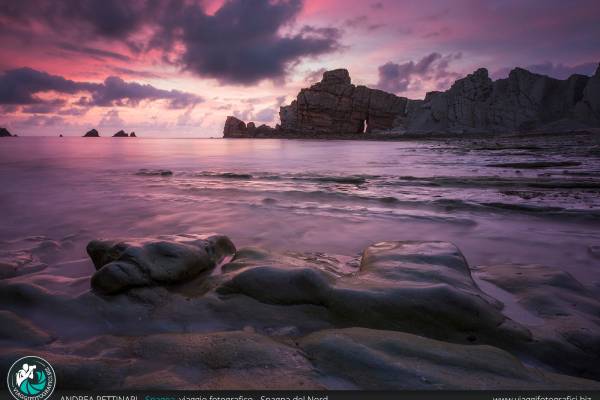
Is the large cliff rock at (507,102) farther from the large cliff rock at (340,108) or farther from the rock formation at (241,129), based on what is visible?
the rock formation at (241,129)

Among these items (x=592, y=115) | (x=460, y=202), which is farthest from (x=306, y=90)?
(x=460, y=202)

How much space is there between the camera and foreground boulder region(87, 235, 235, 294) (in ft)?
8.71

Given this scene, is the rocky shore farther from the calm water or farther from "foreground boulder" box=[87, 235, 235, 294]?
the calm water

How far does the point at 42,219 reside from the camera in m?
5.29

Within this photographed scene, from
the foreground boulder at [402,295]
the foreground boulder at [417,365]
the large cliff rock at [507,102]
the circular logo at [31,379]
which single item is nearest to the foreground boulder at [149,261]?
the foreground boulder at [402,295]

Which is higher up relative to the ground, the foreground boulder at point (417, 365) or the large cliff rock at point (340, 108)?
the large cliff rock at point (340, 108)

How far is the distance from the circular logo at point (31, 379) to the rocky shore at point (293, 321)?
0.17 feet

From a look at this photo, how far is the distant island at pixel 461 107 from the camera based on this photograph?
72375 millimetres

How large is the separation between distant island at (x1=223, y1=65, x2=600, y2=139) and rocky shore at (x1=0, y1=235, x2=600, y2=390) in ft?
238

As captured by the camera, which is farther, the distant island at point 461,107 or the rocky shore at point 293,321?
the distant island at point 461,107

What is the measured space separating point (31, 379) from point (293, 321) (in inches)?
57.1

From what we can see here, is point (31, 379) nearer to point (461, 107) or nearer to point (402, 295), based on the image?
point (402, 295)

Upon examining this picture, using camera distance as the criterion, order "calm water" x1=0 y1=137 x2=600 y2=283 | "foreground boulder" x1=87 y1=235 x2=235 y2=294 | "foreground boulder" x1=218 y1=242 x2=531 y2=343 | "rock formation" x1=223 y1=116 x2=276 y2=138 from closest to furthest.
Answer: "foreground boulder" x1=218 y1=242 x2=531 y2=343 → "foreground boulder" x1=87 y1=235 x2=235 y2=294 → "calm water" x1=0 y1=137 x2=600 y2=283 → "rock formation" x1=223 y1=116 x2=276 y2=138

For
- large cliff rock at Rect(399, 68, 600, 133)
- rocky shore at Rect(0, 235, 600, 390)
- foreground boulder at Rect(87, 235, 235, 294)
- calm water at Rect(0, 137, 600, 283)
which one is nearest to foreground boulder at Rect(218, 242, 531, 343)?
rocky shore at Rect(0, 235, 600, 390)
